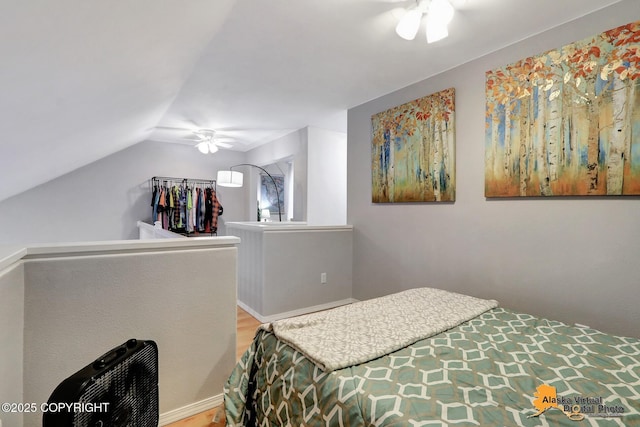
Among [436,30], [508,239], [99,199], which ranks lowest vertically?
[508,239]

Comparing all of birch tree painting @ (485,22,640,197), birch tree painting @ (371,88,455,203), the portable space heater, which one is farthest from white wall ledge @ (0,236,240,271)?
birch tree painting @ (485,22,640,197)

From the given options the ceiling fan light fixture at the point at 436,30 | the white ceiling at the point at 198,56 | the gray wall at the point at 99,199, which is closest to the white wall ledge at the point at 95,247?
the white ceiling at the point at 198,56

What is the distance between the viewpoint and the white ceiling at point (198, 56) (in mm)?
1303

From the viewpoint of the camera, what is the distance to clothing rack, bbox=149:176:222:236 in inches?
191

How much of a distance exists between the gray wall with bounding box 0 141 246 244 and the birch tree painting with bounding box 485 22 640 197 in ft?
16.2

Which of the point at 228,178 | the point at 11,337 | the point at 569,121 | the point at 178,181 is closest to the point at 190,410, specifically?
the point at 11,337

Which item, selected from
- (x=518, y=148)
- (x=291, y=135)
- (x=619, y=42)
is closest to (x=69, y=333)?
(x=518, y=148)

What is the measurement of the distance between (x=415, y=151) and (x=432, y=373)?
2055mm

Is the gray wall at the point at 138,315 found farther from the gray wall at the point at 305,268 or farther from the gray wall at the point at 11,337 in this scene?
the gray wall at the point at 305,268

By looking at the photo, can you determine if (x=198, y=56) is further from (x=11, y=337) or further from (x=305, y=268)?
(x=305, y=268)

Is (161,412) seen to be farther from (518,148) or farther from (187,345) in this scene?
(518,148)

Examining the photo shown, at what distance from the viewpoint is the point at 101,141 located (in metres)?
3.41

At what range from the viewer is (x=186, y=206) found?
197 inches

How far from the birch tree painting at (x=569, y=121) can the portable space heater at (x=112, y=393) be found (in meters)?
2.35
